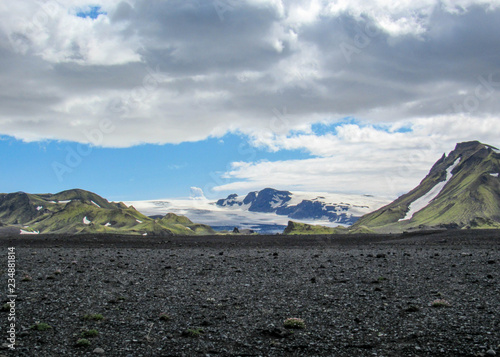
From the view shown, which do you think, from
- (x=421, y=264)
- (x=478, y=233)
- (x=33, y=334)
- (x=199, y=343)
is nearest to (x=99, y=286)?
(x=33, y=334)

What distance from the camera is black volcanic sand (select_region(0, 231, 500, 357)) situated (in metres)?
15.8

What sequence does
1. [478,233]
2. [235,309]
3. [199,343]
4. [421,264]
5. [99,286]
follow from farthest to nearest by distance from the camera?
[478,233], [421,264], [99,286], [235,309], [199,343]

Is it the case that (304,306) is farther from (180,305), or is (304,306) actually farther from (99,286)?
(99,286)

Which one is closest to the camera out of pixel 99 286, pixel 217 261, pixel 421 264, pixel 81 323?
pixel 81 323

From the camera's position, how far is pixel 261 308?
21.1m

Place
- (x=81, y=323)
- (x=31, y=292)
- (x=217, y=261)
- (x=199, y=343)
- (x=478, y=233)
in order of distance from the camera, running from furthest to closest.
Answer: (x=478, y=233), (x=217, y=261), (x=31, y=292), (x=81, y=323), (x=199, y=343)

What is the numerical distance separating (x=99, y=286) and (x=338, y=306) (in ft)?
50.4

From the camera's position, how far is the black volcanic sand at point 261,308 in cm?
1576

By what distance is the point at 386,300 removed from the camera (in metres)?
21.9

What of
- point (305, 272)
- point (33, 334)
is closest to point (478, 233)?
point (305, 272)

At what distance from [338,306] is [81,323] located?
42.5 ft

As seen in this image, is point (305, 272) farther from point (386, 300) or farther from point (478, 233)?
point (478, 233)

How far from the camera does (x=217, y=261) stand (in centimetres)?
3716

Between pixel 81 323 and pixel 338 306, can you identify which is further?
pixel 338 306
